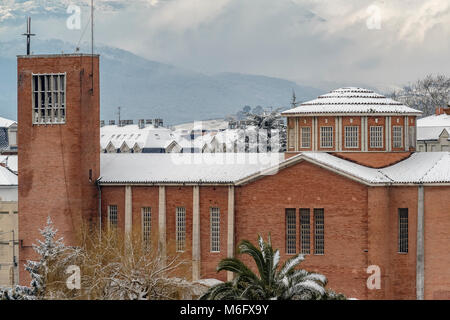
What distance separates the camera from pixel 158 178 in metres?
55.8

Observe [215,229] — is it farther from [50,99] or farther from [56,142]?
[50,99]

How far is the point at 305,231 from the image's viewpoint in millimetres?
51812

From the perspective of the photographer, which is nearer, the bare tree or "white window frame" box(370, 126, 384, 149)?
"white window frame" box(370, 126, 384, 149)

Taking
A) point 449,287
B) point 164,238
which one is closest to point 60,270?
point 164,238

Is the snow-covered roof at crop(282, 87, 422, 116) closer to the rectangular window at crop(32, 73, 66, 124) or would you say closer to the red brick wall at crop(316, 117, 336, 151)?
the red brick wall at crop(316, 117, 336, 151)

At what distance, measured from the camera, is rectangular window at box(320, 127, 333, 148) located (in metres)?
55.2

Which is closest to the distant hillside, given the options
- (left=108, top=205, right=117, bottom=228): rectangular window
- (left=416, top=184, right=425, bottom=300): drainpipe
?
(left=108, top=205, right=117, bottom=228): rectangular window

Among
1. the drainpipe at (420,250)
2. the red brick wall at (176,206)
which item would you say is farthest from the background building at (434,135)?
the red brick wall at (176,206)

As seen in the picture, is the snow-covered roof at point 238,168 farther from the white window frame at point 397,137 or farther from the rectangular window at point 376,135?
the rectangular window at point 376,135

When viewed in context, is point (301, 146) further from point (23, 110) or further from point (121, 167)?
point (23, 110)

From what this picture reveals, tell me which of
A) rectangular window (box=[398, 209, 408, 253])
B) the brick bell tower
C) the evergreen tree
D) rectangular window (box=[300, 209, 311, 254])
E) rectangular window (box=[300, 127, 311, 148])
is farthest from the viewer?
rectangular window (box=[300, 127, 311, 148])

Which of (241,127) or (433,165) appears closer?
(433,165)

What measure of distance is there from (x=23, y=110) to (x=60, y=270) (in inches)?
483

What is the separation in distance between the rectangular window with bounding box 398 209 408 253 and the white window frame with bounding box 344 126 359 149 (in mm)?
5437
